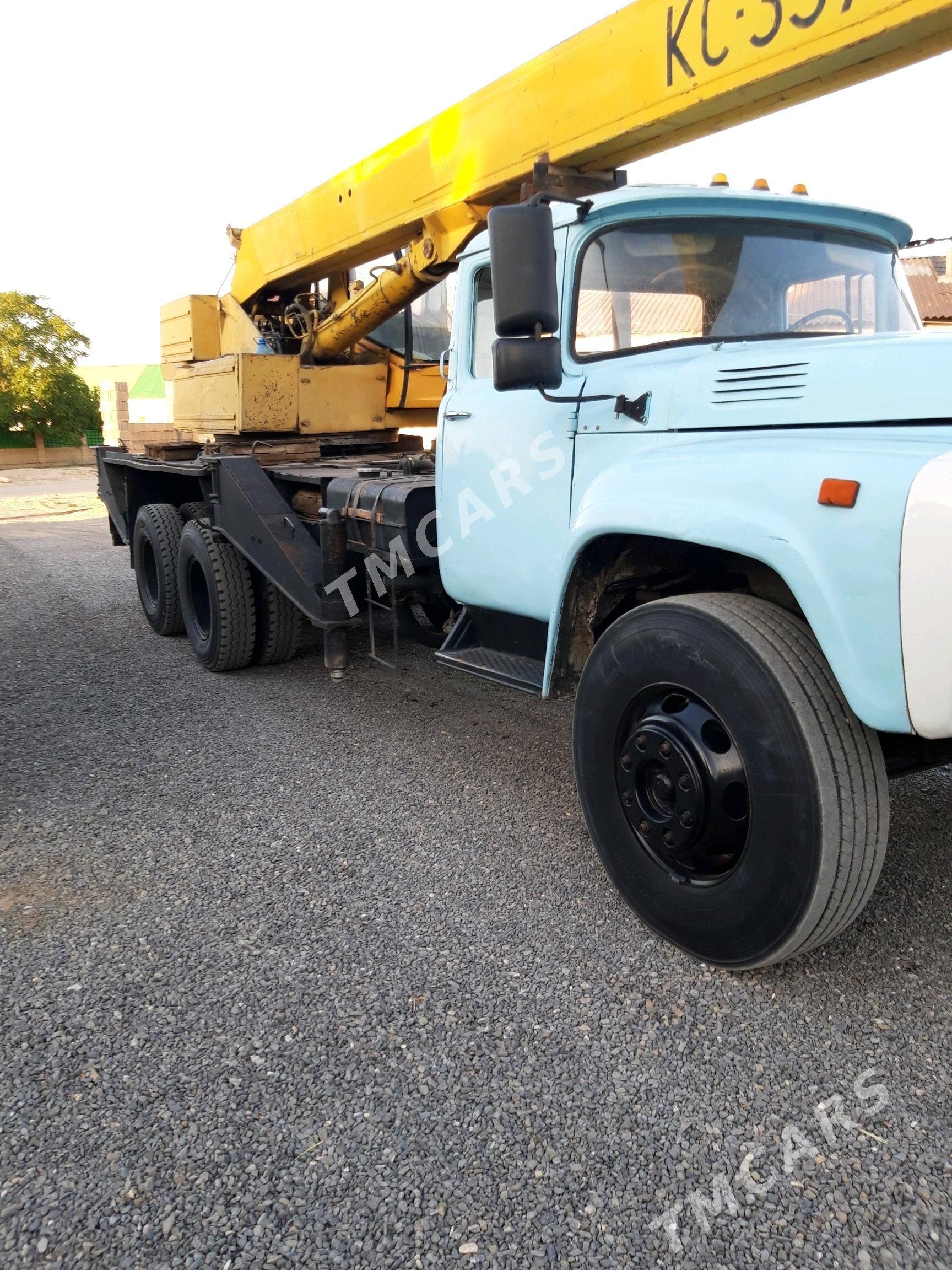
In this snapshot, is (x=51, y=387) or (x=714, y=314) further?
(x=51, y=387)

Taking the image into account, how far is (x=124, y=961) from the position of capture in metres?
2.78

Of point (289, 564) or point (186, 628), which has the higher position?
point (289, 564)

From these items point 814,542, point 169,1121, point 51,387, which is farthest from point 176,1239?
point 51,387

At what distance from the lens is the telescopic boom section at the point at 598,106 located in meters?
2.83

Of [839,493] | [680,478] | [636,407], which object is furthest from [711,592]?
[839,493]

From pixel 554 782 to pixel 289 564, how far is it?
6.42ft

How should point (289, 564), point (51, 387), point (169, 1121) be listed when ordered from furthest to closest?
point (51, 387) → point (289, 564) → point (169, 1121)

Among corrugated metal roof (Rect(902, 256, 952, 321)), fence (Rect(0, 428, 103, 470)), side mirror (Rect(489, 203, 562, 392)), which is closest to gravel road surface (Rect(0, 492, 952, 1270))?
side mirror (Rect(489, 203, 562, 392))

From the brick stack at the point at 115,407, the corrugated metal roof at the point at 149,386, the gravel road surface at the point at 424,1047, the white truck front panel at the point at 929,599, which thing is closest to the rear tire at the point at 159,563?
the gravel road surface at the point at 424,1047

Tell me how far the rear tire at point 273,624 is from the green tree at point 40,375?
3557 centimetres

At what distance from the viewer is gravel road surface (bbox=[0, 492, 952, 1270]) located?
6.18ft

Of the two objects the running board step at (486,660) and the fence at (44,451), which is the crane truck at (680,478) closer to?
the running board step at (486,660)

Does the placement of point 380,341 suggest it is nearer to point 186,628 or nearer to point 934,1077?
point 186,628

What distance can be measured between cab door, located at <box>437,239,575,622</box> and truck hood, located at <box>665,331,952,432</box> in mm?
540
